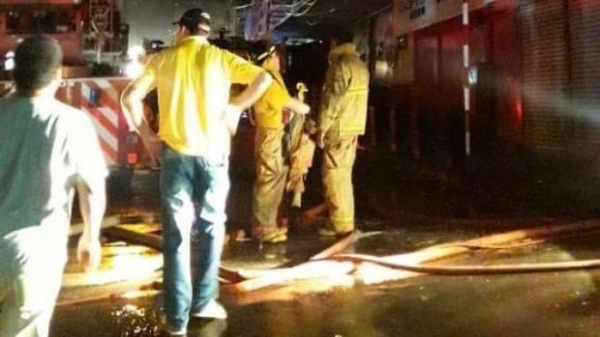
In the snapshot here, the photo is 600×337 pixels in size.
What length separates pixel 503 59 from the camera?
1448 centimetres

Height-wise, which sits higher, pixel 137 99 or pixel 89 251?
pixel 137 99

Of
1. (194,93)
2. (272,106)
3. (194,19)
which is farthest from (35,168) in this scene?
(272,106)

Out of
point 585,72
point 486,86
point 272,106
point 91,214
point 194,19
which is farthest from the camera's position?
point 486,86

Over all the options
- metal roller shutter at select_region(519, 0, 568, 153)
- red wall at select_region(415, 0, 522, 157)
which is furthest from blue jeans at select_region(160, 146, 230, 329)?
red wall at select_region(415, 0, 522, 157)

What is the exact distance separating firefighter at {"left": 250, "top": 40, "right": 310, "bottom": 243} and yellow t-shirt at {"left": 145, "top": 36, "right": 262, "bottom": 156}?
259cm

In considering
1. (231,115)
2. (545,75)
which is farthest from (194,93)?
(545,75)

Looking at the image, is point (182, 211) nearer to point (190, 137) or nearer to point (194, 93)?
point (190, 137)

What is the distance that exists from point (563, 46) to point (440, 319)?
8.02 meters

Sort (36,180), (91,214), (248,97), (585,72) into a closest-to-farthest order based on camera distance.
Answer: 1. (36,180)
2. (91,214)
3. (248,97)
4. (585,72)

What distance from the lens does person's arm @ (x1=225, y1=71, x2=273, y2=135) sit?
17.4 feet

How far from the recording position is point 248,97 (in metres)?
5.32

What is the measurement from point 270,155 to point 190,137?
2.97m

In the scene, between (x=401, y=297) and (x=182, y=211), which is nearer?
(x=182, y=211)

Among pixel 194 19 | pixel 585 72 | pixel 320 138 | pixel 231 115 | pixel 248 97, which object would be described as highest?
pixel 194 19
